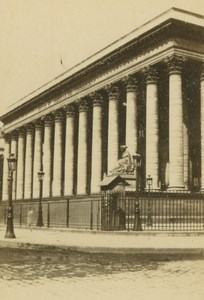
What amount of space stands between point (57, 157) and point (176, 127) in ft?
65.5

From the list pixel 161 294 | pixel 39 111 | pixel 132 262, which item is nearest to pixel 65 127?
pixel 39 111

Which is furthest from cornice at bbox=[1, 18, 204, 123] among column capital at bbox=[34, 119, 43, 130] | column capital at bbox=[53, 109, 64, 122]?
column capital at bbox=[34, 119, 43, 130]

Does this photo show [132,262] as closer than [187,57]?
Yes

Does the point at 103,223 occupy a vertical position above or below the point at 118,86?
below

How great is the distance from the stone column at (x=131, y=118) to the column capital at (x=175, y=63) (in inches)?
185

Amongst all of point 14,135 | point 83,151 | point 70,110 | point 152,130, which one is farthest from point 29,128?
point 152,130

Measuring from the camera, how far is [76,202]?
31.5 metres

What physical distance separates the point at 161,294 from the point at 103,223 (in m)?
17.6

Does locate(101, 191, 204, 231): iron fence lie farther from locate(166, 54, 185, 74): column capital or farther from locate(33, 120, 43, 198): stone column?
locate(33, 120, 43, 198): stone column

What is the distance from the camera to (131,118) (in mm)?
36531

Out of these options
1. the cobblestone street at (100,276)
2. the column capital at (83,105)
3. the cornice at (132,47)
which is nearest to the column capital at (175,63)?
the cornice at (132,47)

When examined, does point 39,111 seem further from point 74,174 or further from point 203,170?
point 203,170

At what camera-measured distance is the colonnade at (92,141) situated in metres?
32.3

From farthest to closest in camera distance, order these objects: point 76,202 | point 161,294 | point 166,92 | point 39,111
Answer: point 39,111 → point 166,92 → point 76,202 → point 161,294
